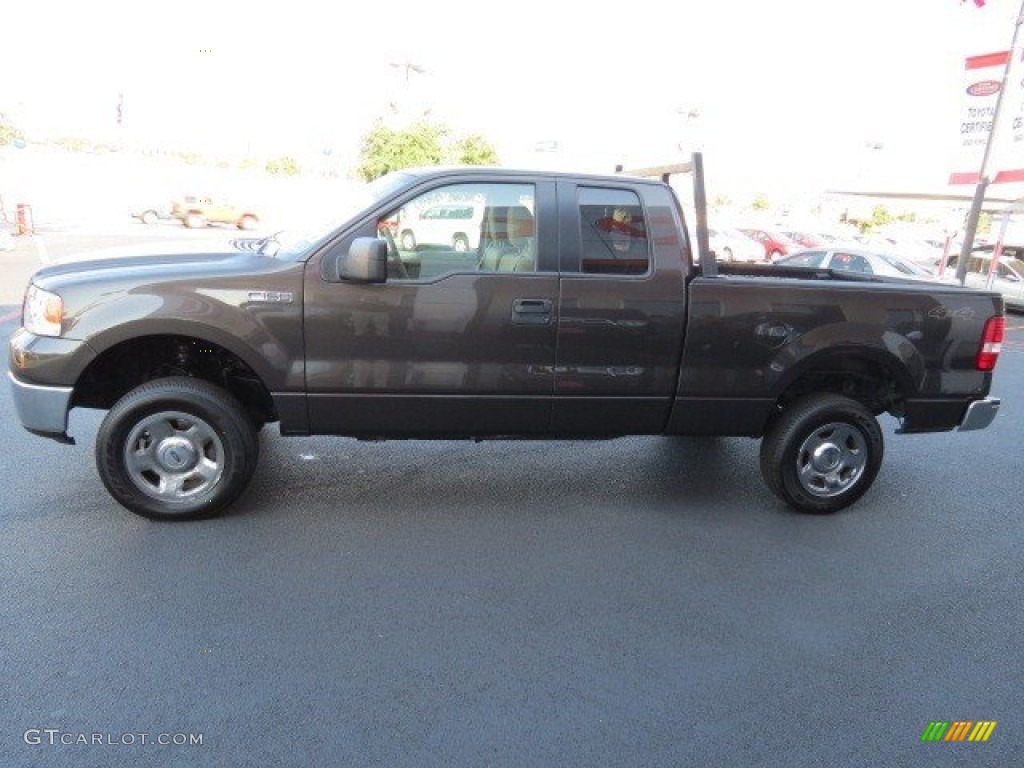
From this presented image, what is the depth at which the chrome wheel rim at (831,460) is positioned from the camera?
4.45m

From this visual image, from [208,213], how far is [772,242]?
70.8 feet

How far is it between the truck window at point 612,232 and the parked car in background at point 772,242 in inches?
758

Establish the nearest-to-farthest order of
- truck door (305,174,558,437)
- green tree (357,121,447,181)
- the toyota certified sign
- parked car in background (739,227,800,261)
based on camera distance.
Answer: truck door (305,174,558,437), the toyota certified sign, parked car in background (739,227,800,261), green tree (357,121,447,181)

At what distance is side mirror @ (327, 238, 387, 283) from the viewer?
11.8 ft

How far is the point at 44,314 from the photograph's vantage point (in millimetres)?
3695

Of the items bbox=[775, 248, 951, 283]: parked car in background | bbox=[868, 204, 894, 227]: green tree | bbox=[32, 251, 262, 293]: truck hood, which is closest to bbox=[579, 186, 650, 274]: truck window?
bbox=[32, 251, 262, 293]: truck hood

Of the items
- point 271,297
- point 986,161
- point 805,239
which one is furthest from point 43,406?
point 805,239

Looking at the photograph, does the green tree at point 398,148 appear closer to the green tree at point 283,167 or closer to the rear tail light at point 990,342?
the rear tail light at point 990,342

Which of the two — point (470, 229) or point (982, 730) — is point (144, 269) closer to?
point (470, 229)

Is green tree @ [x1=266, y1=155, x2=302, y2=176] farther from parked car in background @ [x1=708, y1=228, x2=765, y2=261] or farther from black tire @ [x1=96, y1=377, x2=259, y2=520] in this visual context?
black tire @ [x1=96, y1=377, x2=259, y2=520]

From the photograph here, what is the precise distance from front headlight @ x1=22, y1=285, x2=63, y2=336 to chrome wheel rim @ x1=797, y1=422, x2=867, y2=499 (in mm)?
4058

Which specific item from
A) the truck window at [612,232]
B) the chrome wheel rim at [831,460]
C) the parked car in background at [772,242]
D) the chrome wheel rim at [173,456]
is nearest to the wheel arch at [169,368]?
the chrome wheel rim at [173,456]

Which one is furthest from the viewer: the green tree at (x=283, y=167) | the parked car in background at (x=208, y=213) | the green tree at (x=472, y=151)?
the green tree at (x=283, y=167)

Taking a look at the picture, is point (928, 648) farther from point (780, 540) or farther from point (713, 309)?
point (713, 309)
